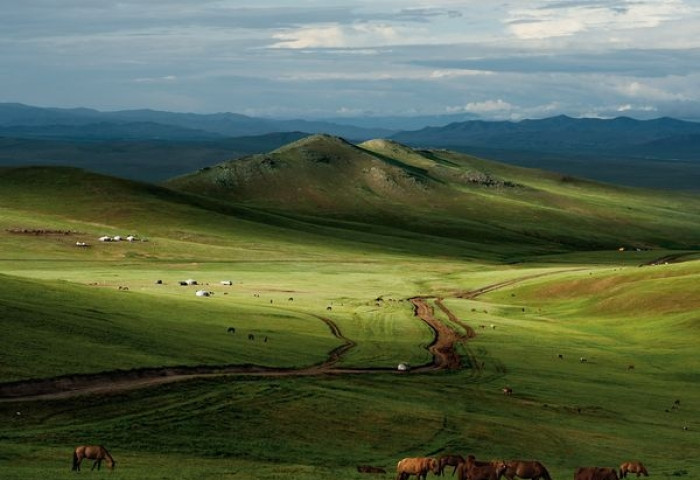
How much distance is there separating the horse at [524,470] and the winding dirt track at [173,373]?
21.9m

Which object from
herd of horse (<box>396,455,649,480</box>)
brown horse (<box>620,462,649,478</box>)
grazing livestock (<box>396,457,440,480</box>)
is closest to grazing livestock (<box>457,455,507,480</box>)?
herd of horse (<box>396,455,649,480</box>)

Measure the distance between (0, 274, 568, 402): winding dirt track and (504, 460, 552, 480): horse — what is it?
2194cm

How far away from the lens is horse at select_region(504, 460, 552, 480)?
125 ft

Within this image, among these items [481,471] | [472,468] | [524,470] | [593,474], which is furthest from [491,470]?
[593,474]

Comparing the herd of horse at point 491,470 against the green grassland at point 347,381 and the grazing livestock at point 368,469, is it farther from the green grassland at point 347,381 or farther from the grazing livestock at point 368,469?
the green grassland at point 347,381

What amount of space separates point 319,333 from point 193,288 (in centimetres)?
3999

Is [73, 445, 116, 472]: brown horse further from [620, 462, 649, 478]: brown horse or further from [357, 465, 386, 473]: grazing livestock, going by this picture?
[620, 462, 649, 478]: brown horse

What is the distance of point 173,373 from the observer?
185 feet

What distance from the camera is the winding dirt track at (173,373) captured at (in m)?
48.8

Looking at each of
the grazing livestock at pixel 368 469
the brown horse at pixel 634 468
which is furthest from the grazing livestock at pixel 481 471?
the brown horse at pixel 634 468

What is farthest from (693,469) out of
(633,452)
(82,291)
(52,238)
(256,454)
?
(52,238)

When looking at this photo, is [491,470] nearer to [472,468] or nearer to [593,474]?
[472,468]

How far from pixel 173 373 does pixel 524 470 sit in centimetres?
2491

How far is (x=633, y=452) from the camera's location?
49.5 meters
